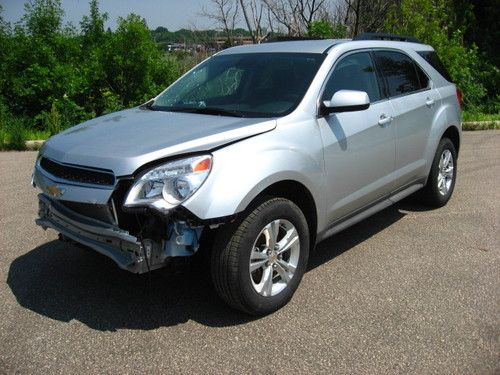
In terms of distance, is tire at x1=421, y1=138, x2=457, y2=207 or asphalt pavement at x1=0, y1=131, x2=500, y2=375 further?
tire at x1=421, y1=138, x2=457, y2=207

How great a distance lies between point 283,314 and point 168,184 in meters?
1.21

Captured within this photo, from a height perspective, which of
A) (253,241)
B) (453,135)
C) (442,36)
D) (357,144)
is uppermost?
(442,36)

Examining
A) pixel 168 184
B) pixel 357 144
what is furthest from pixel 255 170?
pixel 357 144

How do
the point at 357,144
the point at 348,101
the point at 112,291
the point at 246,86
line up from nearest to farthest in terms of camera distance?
the point at 348,101 < the point at 112,291 < the point at 357,144 < the point at 246,86

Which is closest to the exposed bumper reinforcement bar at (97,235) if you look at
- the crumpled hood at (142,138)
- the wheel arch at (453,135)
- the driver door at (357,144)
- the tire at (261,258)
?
the crumpled hood at (142,138)

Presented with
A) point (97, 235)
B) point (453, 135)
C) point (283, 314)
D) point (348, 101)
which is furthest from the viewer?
point (453, 135)

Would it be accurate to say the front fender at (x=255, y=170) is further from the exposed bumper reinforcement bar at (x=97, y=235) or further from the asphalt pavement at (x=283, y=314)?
the asphalt pavement at (x=283, y=314)

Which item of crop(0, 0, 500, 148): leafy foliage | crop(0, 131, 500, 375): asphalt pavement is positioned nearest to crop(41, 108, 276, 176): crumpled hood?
crop(0, 131, 500, 375): asphalt pavement

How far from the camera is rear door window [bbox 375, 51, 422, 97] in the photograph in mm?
4910

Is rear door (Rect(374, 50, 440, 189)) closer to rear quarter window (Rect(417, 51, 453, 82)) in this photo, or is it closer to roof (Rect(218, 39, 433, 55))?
roof (Rect(218, 39, 433, 55))

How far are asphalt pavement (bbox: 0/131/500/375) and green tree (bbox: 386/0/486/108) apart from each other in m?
7.54

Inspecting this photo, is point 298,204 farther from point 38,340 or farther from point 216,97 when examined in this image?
point 38,340

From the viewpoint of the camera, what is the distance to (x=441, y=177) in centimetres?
585

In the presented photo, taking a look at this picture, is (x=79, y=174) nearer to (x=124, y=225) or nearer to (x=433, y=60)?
(x=124, y=225)
